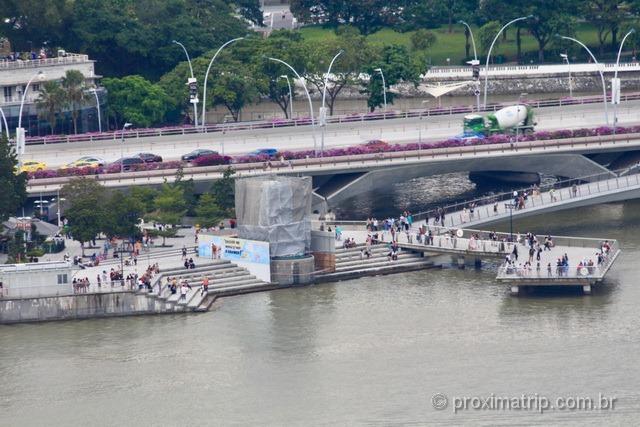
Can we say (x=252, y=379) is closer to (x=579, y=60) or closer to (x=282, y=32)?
(x=282, y=32)

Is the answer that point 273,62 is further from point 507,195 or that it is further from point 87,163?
point 507,195

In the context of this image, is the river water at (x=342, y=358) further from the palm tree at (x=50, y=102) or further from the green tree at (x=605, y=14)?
the green tree at (x=605, y=14)

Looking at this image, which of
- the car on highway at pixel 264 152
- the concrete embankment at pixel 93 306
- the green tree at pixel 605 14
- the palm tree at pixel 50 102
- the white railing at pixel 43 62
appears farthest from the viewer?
the green tree at pixel 605 14

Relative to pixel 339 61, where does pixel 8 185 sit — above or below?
below

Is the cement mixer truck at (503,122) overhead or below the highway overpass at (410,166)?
overhead

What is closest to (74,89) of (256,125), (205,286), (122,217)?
(256,125)

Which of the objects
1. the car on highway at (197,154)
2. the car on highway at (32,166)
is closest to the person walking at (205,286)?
the car on highway at (197,154)
